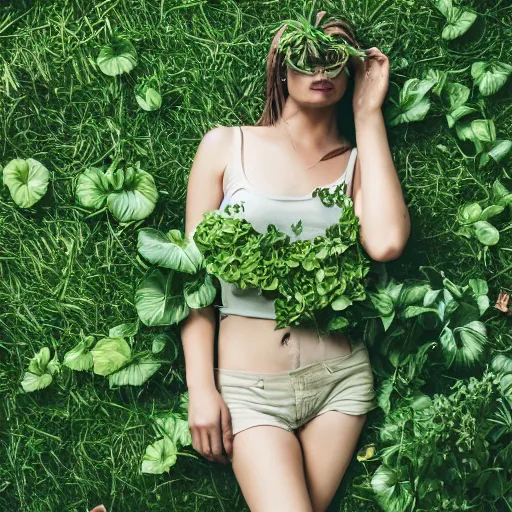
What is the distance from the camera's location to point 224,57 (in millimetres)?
1978

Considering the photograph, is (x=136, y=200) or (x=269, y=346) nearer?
(x=269, y=346)

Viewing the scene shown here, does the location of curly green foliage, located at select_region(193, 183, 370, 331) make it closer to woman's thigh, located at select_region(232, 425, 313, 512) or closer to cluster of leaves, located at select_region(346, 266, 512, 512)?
cluster of leaves, located at select_region(346, 266, 512, 512)

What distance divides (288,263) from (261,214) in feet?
0.37

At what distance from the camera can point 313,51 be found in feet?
5.89

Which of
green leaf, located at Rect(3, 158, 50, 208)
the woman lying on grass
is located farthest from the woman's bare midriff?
green leaf, located at Rect(3, 158, 50, 208)

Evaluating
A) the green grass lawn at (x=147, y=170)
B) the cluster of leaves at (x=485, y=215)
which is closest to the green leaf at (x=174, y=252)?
the green grass lawn at (x=147, y=170)

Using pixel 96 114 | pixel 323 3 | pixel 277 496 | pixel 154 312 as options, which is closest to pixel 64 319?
pixel 154 312

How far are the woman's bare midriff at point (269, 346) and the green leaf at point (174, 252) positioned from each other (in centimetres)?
14

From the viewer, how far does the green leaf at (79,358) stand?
1953 mm

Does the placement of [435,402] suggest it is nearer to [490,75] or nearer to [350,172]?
[350,172]

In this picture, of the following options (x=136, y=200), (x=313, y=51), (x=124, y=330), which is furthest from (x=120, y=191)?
(x=313, y=51)

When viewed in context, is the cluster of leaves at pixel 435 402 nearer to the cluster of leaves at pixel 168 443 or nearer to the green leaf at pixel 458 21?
the cluster of leaves at pixel 168 443

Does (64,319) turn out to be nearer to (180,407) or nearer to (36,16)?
(180,407)

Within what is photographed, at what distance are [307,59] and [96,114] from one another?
1.66 feet
